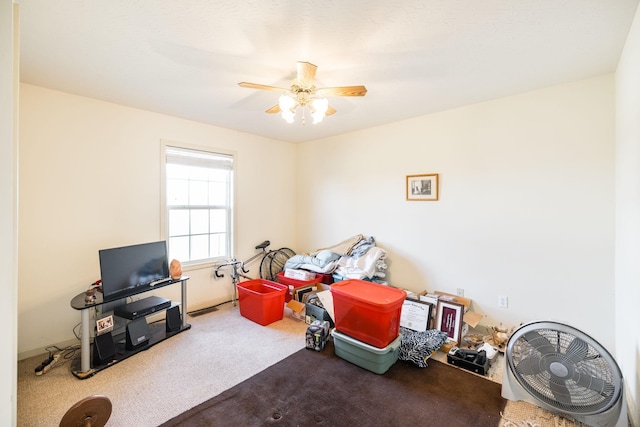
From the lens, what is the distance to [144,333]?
2691 millimetres

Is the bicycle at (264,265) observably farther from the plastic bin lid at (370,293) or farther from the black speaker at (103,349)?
the plastic bin lid at (370,293)

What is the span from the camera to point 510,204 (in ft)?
9.21

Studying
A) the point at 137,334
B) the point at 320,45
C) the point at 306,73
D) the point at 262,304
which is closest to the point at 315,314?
the point at 262,304

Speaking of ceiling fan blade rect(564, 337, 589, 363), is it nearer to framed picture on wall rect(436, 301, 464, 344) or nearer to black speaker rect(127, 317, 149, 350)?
framed picture on wall rect(436, 301, 464, 344)

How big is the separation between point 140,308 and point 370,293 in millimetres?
2273

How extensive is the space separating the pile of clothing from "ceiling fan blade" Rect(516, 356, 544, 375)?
184 cm

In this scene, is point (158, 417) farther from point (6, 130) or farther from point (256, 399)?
point (6, 130)

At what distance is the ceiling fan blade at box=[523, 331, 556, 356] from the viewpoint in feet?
5.70

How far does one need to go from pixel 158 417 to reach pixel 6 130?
6.18 feet

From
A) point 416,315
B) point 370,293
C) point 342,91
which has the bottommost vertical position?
point 416,315

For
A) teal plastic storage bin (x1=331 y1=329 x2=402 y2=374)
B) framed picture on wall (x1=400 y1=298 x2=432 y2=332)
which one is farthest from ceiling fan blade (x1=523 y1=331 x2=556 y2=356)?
framed picture on wall (x1=400 y1=298 x2=432 y2=332)

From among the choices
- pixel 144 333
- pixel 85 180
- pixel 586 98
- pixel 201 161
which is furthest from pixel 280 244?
pixel 586 98

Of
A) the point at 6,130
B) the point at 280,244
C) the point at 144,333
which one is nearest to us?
the point at 6,130

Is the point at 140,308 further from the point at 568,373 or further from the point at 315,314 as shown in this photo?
the point at 568,373
